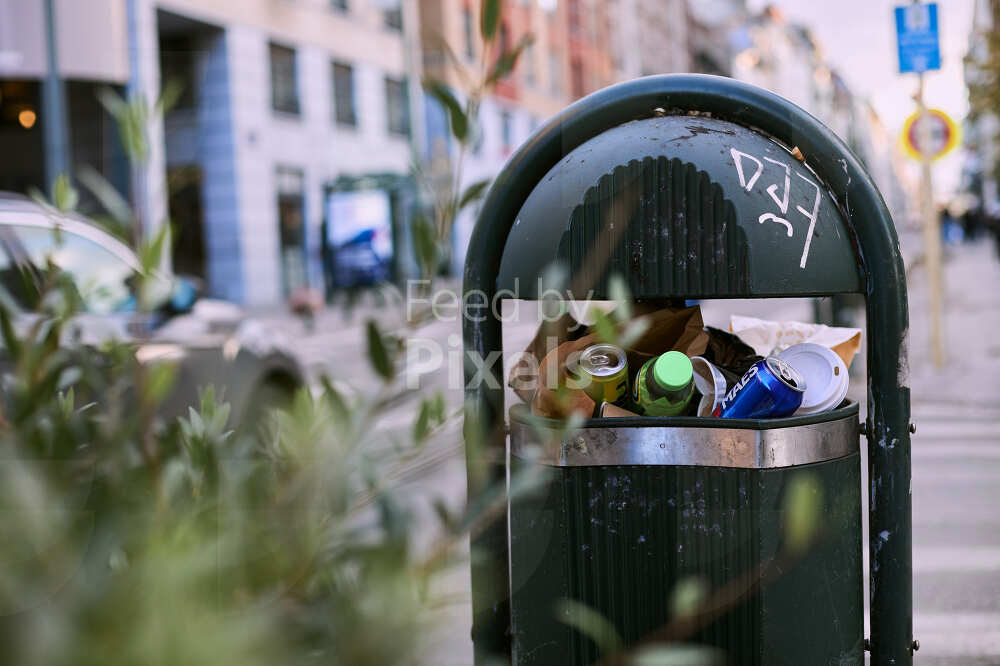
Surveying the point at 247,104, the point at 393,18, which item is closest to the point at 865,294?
the point at 247,104

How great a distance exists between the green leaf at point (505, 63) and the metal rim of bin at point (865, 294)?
2.82ft

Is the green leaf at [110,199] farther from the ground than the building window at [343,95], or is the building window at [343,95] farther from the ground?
the building window at [343,95]

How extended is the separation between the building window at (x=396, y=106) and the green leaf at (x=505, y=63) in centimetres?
2869

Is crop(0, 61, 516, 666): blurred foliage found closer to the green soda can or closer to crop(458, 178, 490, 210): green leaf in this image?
crop(458, 178, 490, 210): green leaf

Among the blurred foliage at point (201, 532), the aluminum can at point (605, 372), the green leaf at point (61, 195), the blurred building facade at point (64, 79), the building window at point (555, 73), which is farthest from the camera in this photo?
the building window at point (555, 73)

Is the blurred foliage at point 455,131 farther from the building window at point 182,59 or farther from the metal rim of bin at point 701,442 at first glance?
the building window at point 182,59

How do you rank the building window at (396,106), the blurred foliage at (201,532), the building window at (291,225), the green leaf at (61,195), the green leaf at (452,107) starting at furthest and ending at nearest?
the building window at (396,106) < the building window at (291,225) < the green leaf at (61,195) < the green leaf at (452,107) < the blurred foliage at (201,532)

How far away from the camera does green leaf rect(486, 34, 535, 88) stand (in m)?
1.17

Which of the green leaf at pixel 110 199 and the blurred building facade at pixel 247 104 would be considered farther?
the blurred building facade at pixel 247 104

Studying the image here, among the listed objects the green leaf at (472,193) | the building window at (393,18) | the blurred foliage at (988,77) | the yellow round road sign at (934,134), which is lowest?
the green leaf at (472,193)

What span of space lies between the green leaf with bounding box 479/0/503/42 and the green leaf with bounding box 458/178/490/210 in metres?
0.18

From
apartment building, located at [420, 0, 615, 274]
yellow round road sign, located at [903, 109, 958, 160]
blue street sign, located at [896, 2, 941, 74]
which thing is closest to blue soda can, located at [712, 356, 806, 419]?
blue street sign, located at [896, 2, 941, 74]

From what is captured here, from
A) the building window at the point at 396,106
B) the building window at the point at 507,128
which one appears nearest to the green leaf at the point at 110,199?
the building window at the point at 396,106

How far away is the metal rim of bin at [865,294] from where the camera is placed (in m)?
1.97
